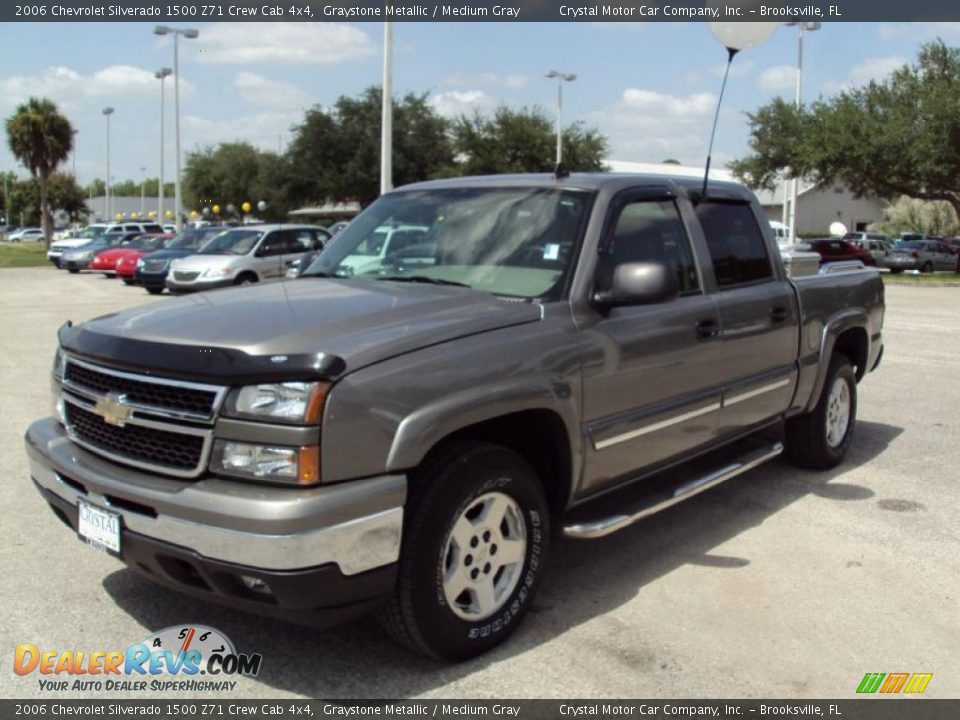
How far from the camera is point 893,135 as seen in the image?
3312 cm

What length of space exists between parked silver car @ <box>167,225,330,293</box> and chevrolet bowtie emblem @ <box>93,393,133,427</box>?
1553 cm

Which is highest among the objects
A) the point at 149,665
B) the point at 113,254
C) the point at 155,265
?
the point at 113,254

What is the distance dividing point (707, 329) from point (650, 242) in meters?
0.53

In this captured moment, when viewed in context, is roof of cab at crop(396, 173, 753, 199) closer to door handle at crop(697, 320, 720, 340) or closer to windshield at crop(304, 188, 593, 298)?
windshield at crop(304, 188, 593, 298)

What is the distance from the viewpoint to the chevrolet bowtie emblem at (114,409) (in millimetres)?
3348

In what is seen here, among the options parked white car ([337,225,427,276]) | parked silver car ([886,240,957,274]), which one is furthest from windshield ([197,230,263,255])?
parked silver car ([886,240,957,274])

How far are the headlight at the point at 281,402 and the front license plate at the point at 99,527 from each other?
67cm

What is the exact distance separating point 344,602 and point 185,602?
51.8 inches

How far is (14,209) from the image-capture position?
13038cm

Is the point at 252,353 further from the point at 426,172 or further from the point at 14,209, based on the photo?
the point at 14,209

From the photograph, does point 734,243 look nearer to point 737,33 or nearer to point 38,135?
point 737,33

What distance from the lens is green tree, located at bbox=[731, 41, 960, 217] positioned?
3262 cm

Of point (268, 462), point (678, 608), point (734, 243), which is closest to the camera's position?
point (268, 462)

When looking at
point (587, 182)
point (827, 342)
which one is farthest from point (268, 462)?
point (827, 342)
